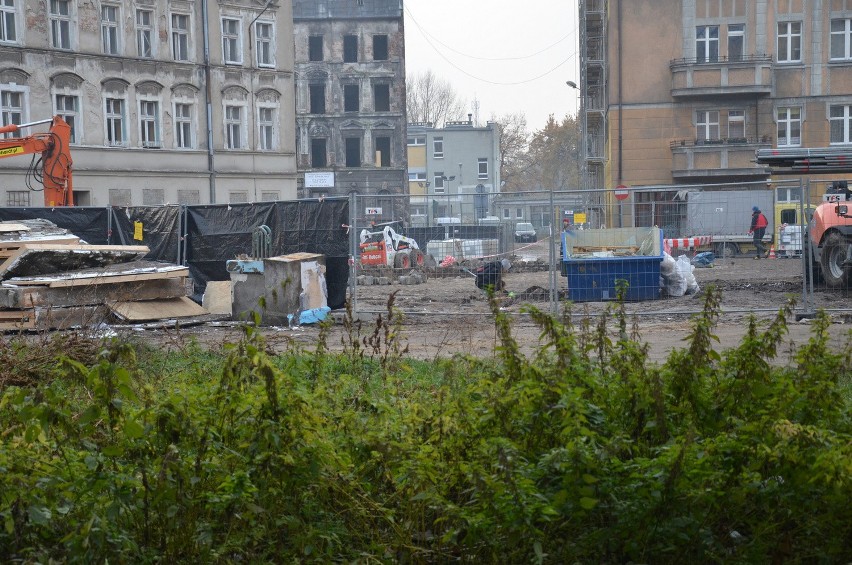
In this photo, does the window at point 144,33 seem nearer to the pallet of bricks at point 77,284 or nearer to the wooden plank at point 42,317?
the pallet of bricks at point 77,284

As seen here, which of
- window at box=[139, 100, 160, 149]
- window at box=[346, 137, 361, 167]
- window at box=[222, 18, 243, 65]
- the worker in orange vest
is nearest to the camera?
the worker in orange vest

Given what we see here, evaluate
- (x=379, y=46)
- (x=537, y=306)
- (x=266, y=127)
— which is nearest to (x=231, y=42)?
(x=266, y=127)

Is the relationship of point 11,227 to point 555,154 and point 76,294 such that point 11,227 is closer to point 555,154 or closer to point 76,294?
point 76,294

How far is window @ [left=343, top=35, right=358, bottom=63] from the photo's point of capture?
7488cm

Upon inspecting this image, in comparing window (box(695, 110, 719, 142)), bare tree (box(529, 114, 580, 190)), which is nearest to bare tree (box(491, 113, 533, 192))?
bare tree (box(529, 114, 580, 190))

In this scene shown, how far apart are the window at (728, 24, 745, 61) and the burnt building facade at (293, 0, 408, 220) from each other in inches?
1276

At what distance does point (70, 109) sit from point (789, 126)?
3136 cm

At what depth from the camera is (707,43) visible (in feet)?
152

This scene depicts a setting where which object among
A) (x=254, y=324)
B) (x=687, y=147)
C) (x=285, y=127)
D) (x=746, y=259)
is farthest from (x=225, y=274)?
(x=687, y=147)

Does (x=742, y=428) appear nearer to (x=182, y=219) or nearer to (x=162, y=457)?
(x=162, y=457)

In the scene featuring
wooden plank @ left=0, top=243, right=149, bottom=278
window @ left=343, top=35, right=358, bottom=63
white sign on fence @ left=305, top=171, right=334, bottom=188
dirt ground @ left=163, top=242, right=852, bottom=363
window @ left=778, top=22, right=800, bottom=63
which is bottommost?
dirt ground @ left=163, top=242, right=852, bottom=363

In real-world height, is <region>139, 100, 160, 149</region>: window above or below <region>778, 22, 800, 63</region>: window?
below

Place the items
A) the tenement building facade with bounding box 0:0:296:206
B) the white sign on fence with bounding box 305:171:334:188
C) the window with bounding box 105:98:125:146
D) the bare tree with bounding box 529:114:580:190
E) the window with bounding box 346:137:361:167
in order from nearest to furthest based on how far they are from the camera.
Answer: the tenement building facade with bounding box 0:0:296:206, the window with bounding box 105:98:125:146, the white sign on fence with bounding box 305:171:334:188, the window with bounding box 346:137:361:167, the bare tree with bounding box 529:114:580:190

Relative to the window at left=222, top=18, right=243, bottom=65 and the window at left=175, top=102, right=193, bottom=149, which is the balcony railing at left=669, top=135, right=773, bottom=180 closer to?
the window at left=222, top=18, right=243, bottom=65
